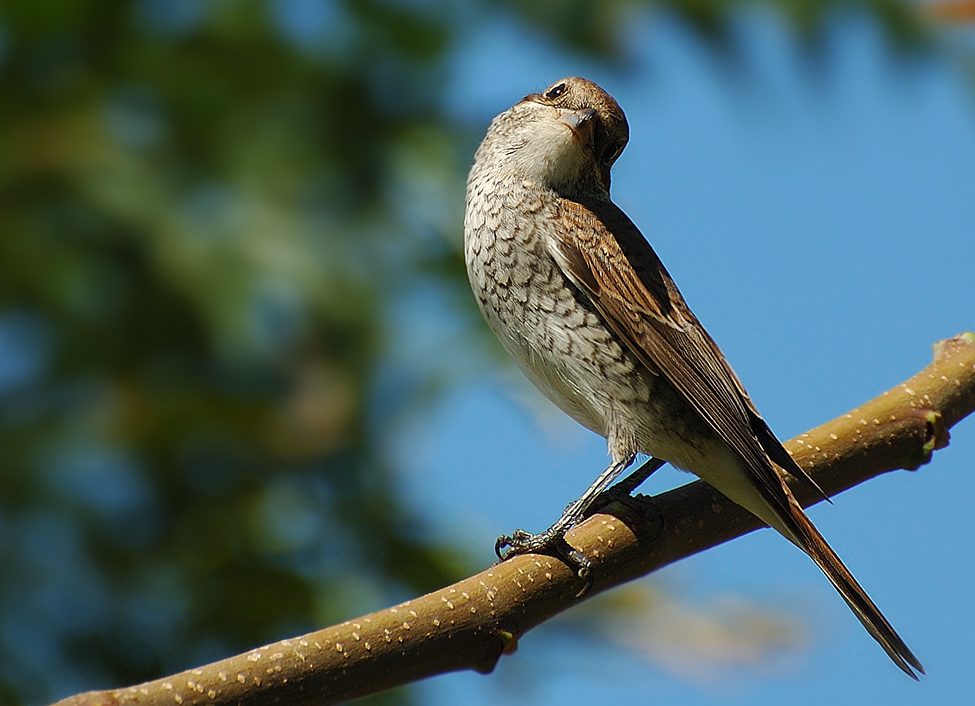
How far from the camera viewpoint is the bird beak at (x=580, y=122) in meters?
3.59

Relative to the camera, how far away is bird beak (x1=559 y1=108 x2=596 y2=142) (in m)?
3.59

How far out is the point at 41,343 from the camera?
348cm

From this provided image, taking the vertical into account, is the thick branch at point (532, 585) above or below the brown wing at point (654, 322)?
below

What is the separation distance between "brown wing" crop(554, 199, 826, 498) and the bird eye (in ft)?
1.11

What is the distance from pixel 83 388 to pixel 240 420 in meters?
0.44

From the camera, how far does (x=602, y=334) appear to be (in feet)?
11.1

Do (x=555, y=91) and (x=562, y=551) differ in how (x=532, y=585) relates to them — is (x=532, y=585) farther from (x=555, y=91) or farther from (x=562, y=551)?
(x=555, y=91)

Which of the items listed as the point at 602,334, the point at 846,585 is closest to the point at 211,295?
the point at 602,334

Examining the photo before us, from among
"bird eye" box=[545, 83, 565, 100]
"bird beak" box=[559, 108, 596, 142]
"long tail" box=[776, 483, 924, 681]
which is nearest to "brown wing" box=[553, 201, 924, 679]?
"long tail" box=[776, 483, 924, 681]

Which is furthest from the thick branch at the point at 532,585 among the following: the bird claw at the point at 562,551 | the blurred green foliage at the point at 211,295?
the blurred green foliage at the point at 211,295

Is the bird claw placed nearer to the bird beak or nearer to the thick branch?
the thick branch

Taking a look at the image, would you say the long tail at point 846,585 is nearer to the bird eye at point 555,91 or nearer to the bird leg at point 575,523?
the bird leg at point 575,523

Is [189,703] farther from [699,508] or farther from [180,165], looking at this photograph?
[180,165]

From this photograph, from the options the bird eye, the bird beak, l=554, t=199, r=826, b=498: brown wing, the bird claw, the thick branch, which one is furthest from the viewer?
the bird eye
